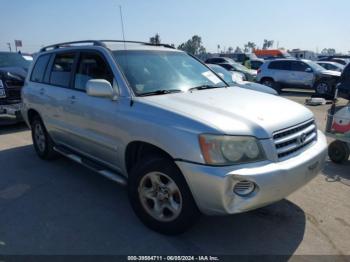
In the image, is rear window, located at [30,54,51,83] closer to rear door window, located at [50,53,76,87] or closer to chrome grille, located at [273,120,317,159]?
rear door window, located at [50,53,76,87]

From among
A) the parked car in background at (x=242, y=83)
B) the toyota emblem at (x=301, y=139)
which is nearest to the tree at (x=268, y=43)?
the parked car in background at (x=242, y=83)

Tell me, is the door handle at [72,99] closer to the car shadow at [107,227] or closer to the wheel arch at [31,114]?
the car shadow at [107,227]

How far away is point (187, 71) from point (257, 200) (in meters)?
2.07

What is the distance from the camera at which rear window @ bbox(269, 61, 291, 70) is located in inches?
646

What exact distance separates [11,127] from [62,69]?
14.3ft

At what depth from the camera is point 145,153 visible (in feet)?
10.9

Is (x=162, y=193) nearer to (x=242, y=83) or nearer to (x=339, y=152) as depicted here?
(x=339, y=152)

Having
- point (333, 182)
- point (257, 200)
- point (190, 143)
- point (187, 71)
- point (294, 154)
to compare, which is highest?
point (187, 71)

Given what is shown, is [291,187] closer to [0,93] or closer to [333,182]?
[333,182]

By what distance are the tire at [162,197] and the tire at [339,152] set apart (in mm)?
3244

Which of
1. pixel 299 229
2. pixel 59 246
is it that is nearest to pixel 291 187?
pixel 299 229

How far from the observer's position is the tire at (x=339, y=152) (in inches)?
198

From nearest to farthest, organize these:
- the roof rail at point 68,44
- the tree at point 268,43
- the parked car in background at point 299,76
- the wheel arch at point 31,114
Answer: the roof rail at point 68,44 < the wheel arch at point 31,114 < the parked car in background at point 299,76 < the tree at point 268,43

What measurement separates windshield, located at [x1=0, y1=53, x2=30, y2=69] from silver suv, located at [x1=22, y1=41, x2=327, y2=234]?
5387 mm
